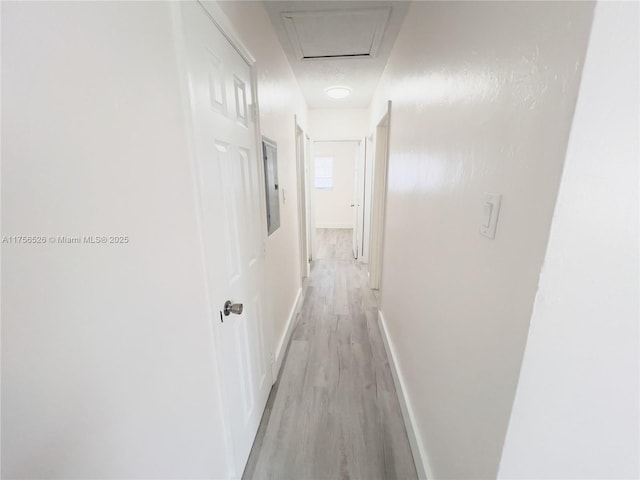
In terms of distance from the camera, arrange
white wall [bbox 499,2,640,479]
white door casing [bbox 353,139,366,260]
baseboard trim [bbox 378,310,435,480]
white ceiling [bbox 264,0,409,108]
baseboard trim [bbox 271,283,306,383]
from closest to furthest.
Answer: white wall [bbox 499,2,640,479], baseboard trim [bbox 378,310,435,480], white ceiling [bbox 264,0,409,108], baseboard trim [bbox 271,283,306,383], white door casing [bbox 353,139,366,260]

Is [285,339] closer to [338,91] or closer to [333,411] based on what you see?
[333,411]

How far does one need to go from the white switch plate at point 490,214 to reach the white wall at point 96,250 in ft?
2.81

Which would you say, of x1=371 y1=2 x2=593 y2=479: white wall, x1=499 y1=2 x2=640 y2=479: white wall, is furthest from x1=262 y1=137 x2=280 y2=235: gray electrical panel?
x1=499 y1=2 x2=640 y2=479: white wall

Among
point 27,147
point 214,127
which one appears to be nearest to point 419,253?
point 214,127

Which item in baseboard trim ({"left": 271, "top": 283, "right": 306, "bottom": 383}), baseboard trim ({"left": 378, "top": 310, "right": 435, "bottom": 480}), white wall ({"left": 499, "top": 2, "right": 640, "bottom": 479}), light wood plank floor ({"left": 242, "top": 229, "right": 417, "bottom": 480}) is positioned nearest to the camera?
white wall ({"left": 499, "top": 2, "right": 640, "bottom": 479})

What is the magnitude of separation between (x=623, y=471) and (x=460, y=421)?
39 cm

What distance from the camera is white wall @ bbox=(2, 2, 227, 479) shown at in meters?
0.64

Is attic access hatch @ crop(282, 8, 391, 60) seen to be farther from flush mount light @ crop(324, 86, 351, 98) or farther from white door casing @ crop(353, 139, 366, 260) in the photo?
white door casing @ crop(353, 139, 366, 260)

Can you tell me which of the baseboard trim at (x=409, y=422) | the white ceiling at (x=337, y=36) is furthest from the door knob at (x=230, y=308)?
the white ceiling at (x=337, y=36)

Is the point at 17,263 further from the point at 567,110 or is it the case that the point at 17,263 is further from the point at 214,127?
the point at 567,110

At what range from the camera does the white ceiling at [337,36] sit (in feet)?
5.20

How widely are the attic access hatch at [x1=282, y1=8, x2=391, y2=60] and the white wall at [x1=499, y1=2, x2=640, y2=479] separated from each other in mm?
1587

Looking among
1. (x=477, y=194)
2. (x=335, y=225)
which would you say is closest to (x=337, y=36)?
(x=477, y=194)

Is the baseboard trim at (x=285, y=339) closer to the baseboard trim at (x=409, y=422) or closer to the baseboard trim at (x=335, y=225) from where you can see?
the baseboard trim at (x=409, y=422)
